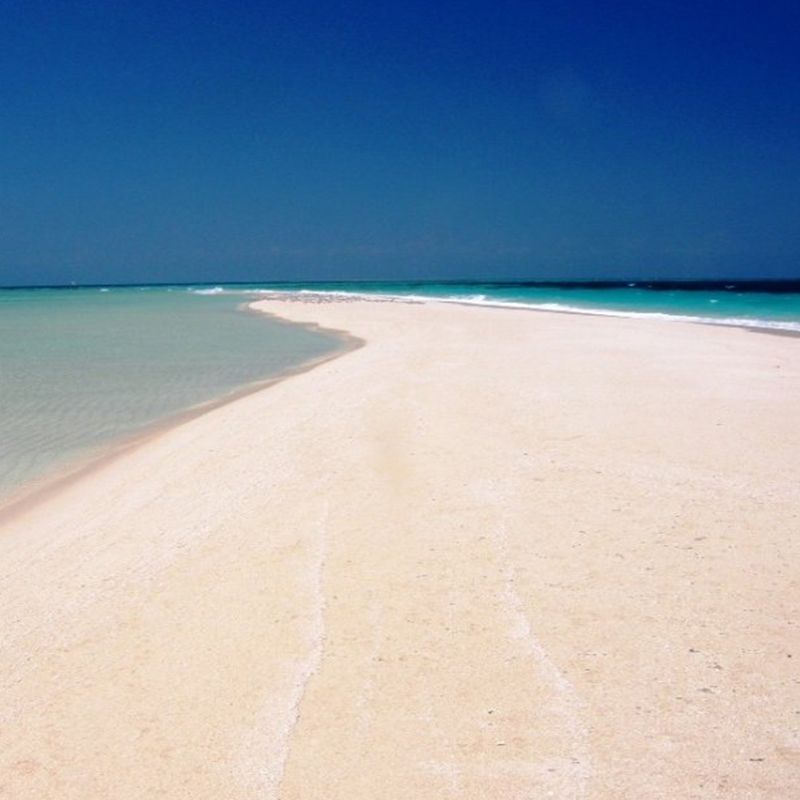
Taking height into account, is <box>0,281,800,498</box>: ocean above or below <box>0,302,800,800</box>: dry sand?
below

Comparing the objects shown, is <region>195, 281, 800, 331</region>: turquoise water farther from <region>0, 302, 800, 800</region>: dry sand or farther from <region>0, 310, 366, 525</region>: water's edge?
<region>0, 302, 800, 800</region>: dry sand

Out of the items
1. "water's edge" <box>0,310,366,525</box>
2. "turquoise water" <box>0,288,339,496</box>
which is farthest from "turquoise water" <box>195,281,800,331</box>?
"water's edge" <box>0,310,366,525</box>

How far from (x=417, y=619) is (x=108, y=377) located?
36.4 ft

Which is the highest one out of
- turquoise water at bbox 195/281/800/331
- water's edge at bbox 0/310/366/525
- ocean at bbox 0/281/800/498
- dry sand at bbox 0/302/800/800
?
dry sand at bbox 0/302/800/800

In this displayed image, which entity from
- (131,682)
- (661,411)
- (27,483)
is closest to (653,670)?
(131,682)

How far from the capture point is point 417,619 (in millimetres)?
3436

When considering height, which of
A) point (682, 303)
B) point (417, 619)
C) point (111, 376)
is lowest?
point (682, 303)

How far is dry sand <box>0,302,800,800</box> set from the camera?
2.52m

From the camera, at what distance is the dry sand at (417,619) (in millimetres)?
2516

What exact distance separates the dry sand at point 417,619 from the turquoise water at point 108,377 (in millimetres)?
1716

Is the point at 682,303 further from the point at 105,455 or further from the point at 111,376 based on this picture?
the point at 105,455

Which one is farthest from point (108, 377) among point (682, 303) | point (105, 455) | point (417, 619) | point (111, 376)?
point (682, 303)

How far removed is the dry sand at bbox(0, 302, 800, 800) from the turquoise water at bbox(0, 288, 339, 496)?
1.72 metres

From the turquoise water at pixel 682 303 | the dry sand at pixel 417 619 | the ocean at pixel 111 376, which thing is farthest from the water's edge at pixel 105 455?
the turquoise water at pixel 682 303
